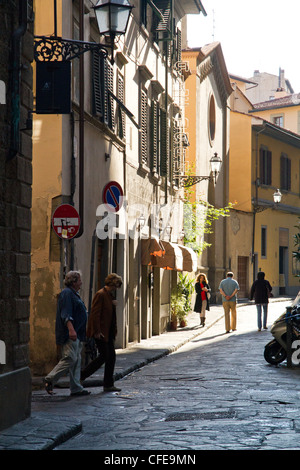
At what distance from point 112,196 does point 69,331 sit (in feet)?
13.4

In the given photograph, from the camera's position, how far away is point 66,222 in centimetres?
1261

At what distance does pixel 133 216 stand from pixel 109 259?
3.05m

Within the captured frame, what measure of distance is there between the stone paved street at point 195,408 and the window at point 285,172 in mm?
30036

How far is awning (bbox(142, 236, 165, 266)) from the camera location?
20594mm

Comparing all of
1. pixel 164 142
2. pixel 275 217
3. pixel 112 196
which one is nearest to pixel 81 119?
pixel 112 196

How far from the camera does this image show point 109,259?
1684 centimetres

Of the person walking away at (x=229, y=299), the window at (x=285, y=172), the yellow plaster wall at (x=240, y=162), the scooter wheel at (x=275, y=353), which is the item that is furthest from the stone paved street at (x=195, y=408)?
the window at (x=285, y=172)

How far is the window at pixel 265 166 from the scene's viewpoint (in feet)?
142

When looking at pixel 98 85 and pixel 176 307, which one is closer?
pixel 98 85

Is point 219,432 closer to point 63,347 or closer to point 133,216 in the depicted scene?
point 63,347

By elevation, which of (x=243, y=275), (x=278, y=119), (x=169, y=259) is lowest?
(x=243, y=275)

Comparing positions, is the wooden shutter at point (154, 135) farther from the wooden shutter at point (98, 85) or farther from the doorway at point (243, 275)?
the doorway at point (243, 275)

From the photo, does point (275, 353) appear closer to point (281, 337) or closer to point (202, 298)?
point (281, 337)
